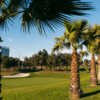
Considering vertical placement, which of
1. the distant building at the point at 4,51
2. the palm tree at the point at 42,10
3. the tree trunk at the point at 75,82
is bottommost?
the tree trunk at the point at 75,82

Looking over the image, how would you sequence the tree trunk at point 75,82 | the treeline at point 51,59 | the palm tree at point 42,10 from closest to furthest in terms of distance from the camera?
the palm tree at point 42,10 → the tree trunk at point 75,82 → the treeline at point 51,59

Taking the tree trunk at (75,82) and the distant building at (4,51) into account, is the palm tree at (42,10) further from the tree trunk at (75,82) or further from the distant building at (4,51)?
the tree trunk at (75,82)

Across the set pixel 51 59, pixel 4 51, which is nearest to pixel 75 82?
pixel 4 51

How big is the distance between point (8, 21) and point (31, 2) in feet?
2.13

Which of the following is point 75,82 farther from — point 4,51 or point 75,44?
point 4,51

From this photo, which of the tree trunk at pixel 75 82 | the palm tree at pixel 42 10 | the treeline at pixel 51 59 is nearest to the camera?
the palm tree at pixel 42 10

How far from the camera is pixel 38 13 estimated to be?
2.44 m

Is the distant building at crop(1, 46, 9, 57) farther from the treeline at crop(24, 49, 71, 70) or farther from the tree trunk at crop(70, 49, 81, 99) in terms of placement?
the treeline at crop(24, 49, 71, 70)

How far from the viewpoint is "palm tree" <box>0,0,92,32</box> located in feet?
7.39

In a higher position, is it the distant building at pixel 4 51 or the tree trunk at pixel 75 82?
the distant building at pixel 4 51

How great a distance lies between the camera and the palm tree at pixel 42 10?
7.39 ft

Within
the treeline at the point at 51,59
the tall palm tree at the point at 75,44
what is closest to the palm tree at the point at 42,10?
the tall palm tree at the point at 75,44

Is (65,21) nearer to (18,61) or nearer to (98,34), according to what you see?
(98,34)

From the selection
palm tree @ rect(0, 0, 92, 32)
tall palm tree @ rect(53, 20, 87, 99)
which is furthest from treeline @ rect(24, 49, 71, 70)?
palm tree @ rect(0, 0, 92, 32)
